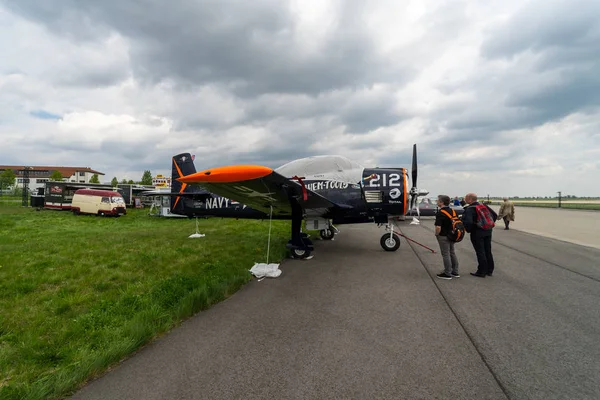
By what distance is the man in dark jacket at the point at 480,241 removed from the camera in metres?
5.76

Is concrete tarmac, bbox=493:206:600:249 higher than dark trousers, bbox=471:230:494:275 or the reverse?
the reverse

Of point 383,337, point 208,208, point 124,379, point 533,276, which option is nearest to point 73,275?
point 124,379

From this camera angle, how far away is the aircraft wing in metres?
4.62

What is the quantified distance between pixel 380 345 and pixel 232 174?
3.32 metres

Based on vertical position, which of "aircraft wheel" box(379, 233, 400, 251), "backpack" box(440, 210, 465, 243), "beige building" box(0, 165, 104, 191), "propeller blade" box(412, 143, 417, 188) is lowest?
"aircraft wheel" box(379, 233, 400, 251)

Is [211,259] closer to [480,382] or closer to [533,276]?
[480,382]

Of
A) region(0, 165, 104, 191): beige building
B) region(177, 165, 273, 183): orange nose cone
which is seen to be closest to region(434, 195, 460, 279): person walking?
region(177, 165, 273, 183): orange nose cone

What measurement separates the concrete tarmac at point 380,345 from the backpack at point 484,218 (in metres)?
1.12

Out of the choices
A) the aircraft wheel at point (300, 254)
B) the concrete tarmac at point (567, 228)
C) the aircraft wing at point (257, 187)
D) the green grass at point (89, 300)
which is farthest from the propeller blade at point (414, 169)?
the concrete tarmac at point (567, 228)

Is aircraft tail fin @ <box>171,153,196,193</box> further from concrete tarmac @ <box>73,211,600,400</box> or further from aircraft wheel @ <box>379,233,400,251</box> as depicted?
aircraft wheel @ <box>379,233,400,251</box>

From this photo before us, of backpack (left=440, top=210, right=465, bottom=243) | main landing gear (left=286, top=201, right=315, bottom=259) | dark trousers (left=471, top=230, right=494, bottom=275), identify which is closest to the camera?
backpack (left=440, top=210, right=465, bottom=243)

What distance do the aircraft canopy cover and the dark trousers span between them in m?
3.73

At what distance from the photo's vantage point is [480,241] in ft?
19.2

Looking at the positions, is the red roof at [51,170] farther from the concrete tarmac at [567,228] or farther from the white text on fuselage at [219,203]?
the concrete tarmac at [567,228]
